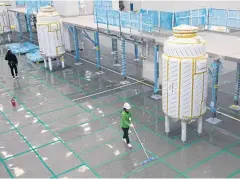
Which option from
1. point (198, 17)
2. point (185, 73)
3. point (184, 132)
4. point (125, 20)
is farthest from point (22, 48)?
point (185, 73)

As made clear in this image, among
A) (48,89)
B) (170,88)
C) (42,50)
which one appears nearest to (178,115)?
(170,88)

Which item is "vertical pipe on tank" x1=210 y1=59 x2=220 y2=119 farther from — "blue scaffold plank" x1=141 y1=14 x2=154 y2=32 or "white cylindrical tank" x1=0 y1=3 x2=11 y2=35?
"white cylindrical tank" x1=0 y1=3 x2=11 y2=35

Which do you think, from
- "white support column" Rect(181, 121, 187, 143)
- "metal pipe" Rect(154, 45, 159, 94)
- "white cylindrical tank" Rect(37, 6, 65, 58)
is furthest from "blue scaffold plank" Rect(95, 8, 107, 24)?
"white support column" Rect(181, 121, 187, 143)

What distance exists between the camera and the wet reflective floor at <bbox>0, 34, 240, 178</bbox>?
9.02 m

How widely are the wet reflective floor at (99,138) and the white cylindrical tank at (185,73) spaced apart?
4.54 feet

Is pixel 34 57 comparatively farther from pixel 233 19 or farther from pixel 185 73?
pixel 185 73

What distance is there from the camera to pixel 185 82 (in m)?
9.54

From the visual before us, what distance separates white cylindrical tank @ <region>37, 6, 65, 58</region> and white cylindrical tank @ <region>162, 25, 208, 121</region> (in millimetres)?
10903

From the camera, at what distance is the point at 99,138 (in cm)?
1091

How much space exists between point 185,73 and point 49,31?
11886 millimetres

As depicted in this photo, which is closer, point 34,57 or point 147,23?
point 147,23

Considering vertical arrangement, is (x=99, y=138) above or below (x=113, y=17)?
below

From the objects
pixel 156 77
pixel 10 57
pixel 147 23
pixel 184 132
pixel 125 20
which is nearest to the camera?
pixel 184 132

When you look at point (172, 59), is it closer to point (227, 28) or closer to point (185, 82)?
point (185, 82)
